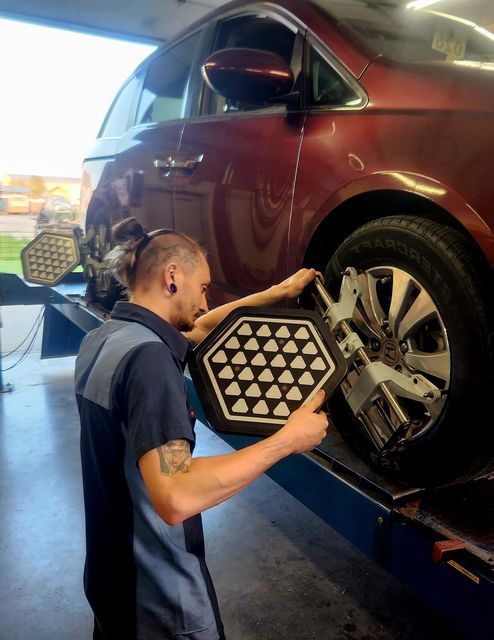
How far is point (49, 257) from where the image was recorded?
3713mm

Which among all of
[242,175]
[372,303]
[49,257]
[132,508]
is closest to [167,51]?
[242,175]

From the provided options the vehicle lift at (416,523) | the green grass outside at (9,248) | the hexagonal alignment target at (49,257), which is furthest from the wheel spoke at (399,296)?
the green grass outside at (9,248)

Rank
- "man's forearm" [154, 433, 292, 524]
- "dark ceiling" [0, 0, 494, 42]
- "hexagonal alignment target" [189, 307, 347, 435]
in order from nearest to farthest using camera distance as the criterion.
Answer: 1. "man's forearm" [154, 433, 292, 524]
2. "hexagonal alignment target" [189, 307, 347, 435]
3. "dark ceiling" [0, 0, 494, 42]

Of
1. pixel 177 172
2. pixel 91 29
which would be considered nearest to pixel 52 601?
pixel 177 172

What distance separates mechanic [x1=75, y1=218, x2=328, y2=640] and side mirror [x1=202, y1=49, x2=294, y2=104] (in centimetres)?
67

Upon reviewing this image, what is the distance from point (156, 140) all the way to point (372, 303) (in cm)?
150

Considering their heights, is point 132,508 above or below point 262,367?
below

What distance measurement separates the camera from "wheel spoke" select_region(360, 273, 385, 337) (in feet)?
4.45

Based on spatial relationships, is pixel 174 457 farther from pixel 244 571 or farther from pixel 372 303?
pixel 244 571

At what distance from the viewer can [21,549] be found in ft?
7.02

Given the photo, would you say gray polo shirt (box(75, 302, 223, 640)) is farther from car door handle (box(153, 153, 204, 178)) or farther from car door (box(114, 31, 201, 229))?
car door (box(114, 31, 201, 229))

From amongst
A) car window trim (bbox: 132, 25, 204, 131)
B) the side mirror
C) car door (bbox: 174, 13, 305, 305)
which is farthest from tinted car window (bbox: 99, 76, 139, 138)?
the side mirror

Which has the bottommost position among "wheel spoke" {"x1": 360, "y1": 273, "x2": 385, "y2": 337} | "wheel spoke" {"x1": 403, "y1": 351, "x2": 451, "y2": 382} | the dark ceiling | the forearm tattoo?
the forearm tattoo

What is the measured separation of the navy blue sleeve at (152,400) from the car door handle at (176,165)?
1268 millimetres
